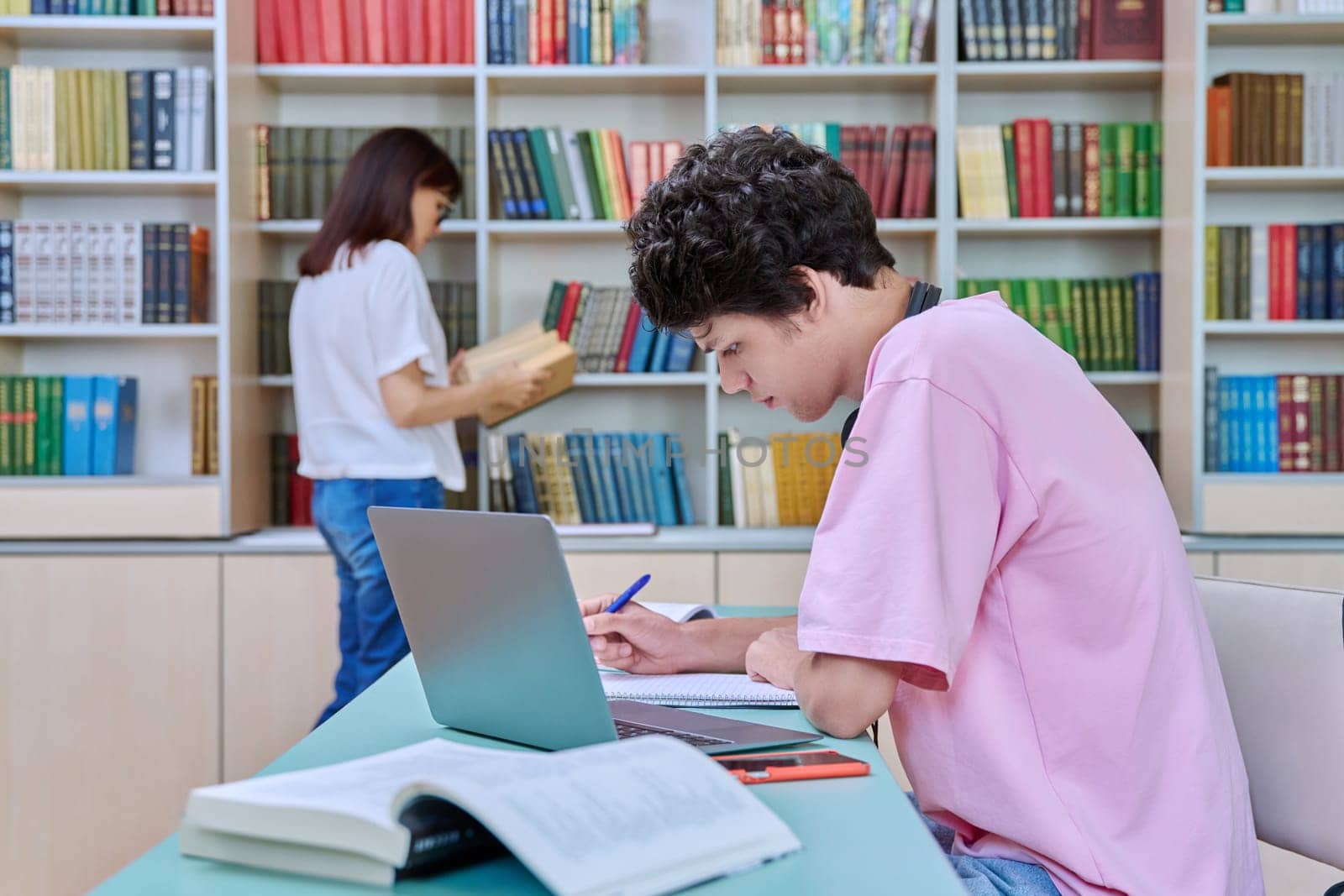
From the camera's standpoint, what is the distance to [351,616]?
2.70 meters

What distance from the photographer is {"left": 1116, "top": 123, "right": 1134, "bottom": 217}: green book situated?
3.09m

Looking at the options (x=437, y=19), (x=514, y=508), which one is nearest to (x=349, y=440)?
(x=514, y=508)

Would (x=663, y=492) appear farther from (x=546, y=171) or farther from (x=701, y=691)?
(x=701, y=691)

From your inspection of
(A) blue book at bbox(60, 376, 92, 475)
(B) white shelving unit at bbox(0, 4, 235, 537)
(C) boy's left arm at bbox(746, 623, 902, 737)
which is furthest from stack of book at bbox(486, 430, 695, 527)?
(C) boy's left arm at bbox(746, 623, 902, 737)

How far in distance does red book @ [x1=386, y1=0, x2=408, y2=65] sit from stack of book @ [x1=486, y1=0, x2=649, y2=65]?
0.24 metres

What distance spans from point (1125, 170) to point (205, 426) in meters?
2.46

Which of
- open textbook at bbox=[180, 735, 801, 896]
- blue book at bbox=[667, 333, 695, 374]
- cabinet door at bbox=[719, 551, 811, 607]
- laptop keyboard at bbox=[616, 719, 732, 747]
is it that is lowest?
cabinet door at bbox=[719, 551, 811, 607]

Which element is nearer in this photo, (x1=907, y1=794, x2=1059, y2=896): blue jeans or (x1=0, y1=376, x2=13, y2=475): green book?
(x1=907, y1=794, x2=1059, y2=896): blue jeans

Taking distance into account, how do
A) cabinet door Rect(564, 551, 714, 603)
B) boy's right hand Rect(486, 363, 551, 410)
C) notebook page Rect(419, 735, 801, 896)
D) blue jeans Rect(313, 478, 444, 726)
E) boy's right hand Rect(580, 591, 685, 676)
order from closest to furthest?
notebook page Rect(419, 735, 801, 896) → boy's right hand Rect(580, 591, 685, 676) → blue jeans Rect(313, 478, 444, 726) → boy's right hand Rect(486, 363, 551, 410) → cabinet door Rect(564, 551, 714, 603)

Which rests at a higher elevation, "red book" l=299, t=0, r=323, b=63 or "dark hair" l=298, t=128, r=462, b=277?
"red book" l=299, t=0, r=323, b=63

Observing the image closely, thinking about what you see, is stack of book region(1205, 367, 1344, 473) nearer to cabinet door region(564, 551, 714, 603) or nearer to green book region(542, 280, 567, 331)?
cabinet door region(564, 551, 714, 603)

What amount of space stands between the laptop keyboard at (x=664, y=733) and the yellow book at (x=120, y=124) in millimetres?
2575

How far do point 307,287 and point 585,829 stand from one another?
2.27 metres

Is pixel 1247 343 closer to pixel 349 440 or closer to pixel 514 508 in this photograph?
pixel 514 508
